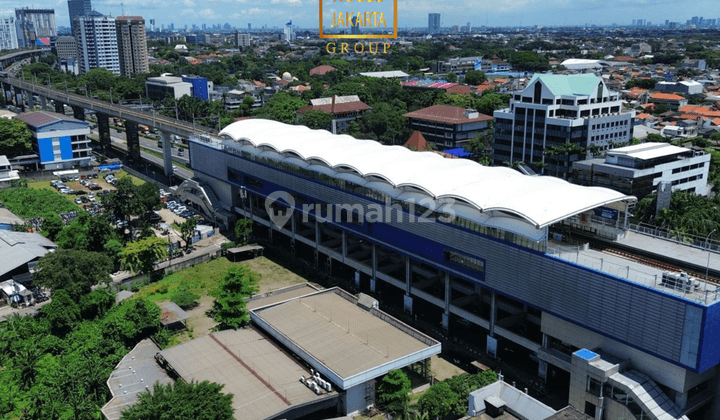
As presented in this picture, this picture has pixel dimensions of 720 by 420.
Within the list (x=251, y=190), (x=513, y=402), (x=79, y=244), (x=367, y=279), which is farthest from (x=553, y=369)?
(x=79, y=244)

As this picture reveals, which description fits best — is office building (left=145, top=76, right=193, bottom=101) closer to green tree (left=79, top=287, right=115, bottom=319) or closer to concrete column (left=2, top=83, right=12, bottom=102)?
concrete column (left=2, top=83, right=12, bottom=102)

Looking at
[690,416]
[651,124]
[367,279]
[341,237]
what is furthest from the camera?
[651,124]

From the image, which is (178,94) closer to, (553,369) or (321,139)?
(321,139)

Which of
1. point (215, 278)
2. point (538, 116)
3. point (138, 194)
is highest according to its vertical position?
point (538, 116)

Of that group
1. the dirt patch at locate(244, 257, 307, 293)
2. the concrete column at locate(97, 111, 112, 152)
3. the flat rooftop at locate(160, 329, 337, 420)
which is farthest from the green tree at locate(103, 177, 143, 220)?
the concrete column at locate(97, 111, 112, 152)

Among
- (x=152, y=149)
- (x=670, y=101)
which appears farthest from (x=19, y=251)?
(x=670, y=101)

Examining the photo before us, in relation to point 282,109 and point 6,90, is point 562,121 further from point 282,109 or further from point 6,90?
point 6,90
